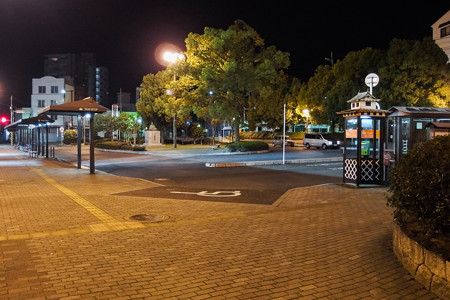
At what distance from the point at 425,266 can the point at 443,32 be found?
59.6 m

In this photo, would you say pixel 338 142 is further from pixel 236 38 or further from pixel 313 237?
pixel 313 237

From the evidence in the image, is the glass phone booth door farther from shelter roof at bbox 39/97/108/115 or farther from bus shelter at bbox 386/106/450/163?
shelter roof at bbox 39/97/108/115

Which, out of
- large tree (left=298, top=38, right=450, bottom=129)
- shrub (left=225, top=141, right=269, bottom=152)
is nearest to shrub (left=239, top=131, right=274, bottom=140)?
large tree (left=298, top=38, right=450, bottom=129)

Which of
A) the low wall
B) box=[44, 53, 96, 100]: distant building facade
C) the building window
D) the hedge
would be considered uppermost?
box=[44, 53, 96, 100]: distant building facade

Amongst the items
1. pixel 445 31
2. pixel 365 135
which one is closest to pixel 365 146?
pixel 365 135

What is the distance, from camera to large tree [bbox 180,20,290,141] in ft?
110

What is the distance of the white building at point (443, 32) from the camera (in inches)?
2131

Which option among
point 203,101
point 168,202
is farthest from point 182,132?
point 168,202

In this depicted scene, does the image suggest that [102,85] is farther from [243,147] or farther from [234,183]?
[234,183]

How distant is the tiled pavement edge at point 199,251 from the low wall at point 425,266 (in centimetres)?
13

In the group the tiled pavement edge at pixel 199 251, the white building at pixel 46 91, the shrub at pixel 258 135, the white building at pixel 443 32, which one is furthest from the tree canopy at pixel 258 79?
the white building at pixel 46 91

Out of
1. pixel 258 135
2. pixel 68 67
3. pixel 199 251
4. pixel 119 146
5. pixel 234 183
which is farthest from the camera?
pixel 68 67

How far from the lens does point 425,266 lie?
15.9 ft

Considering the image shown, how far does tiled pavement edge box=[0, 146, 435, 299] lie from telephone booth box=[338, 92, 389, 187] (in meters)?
2.92
